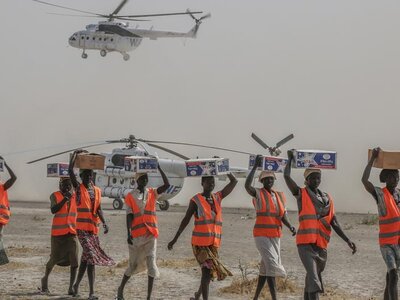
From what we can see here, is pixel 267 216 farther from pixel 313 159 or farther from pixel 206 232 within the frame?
pixel 313 159

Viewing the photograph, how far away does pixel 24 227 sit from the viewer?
30.5 meters

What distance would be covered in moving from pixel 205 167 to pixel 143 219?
1408mm

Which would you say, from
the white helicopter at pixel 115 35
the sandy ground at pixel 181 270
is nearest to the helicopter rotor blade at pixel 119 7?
the white helicopter at pixel 115 35

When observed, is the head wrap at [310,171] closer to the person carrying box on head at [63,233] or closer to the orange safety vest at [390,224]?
the orange safety vest at [390,224]

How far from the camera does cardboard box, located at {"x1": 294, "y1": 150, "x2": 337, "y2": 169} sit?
36.4 ft

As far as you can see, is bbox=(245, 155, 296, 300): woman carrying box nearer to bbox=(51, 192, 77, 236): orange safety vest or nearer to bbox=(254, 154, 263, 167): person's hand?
bbox=(254, 154, 263, 167): person's hand

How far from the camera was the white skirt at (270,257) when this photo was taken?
1185 centimetres

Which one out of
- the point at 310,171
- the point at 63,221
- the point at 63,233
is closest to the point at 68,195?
the point at 63,221

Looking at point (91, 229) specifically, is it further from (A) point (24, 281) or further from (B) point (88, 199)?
(A) point (24, 281)

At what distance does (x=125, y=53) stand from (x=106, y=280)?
39654 millimetres

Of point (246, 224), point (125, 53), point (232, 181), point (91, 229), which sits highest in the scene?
point (125, 53)

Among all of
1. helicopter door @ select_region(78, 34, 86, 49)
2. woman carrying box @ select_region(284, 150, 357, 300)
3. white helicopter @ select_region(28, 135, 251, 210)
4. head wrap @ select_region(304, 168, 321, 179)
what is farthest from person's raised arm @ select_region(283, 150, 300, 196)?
helicopter door @ select_region(78, 34, 86, 49)

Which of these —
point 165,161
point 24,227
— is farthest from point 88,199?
point 165,161

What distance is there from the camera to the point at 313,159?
36.6ft
